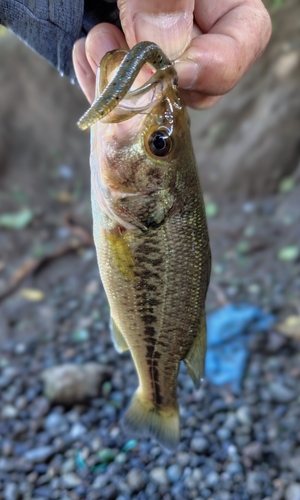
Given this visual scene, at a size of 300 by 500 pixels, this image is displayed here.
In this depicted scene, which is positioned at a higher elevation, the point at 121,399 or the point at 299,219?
the point at 299,219

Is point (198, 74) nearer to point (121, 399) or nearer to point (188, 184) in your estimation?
point (188, 184)

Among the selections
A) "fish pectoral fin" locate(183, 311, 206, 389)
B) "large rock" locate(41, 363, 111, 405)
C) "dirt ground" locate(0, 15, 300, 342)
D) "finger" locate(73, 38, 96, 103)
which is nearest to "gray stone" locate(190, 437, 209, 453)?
"large rock" locate(41, 363, 111, 405)

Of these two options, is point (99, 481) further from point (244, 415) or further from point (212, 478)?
point (244, 415)

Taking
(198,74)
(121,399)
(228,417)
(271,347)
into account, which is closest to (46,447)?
(121,399)

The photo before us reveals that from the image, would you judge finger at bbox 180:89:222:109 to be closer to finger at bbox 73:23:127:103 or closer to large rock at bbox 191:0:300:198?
finger at bbox 73:23:127:103

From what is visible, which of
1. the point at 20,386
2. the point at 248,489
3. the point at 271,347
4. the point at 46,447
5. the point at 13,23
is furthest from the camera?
the point at 271,347

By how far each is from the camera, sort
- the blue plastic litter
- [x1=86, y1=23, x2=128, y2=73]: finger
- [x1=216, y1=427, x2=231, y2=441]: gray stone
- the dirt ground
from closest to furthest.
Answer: [x1=86, y1=23, x2=128, y2=73]: finger
[x1=216, y1=427, x2=231, y2=441]: gray stone
the blue plastic litter
the dirt ground
